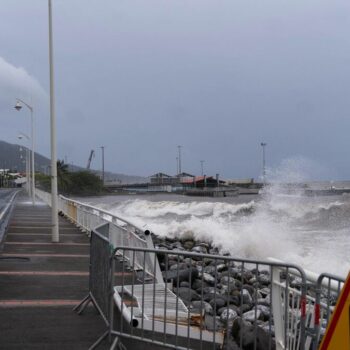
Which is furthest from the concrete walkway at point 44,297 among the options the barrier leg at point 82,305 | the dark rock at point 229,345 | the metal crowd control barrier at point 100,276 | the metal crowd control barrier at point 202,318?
the dark rock at point 229,345

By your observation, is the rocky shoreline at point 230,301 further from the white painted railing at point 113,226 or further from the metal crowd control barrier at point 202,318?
the white painted railing at point 113,226

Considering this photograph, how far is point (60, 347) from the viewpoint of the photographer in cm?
577

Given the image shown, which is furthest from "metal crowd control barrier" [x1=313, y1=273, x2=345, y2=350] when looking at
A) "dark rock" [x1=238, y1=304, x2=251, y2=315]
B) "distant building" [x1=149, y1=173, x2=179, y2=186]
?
"distant building" [x1=149, y1=173, x2=179, y2=186]

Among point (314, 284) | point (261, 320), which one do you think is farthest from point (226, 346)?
point (261, 320)

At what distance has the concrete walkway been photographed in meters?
6.09

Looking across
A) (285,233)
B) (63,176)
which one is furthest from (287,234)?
(63,176)

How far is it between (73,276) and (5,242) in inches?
234

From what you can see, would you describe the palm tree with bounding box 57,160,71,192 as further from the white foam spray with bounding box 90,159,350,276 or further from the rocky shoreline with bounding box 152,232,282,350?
the rocky shoreline with bounding box 152,232,282,350

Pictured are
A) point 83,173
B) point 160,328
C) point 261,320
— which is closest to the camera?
point 160,328

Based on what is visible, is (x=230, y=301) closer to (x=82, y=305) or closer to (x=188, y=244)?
(x=82, y=305)

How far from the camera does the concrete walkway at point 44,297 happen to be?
20.0 feet

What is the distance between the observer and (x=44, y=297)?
8.11 meters

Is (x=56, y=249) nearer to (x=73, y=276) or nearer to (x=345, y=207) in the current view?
(x=73, y=276)

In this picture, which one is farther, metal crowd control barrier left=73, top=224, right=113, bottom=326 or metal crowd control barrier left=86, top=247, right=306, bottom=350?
metal crowd control barrier left=73, top=224, right=113, bottom=326
